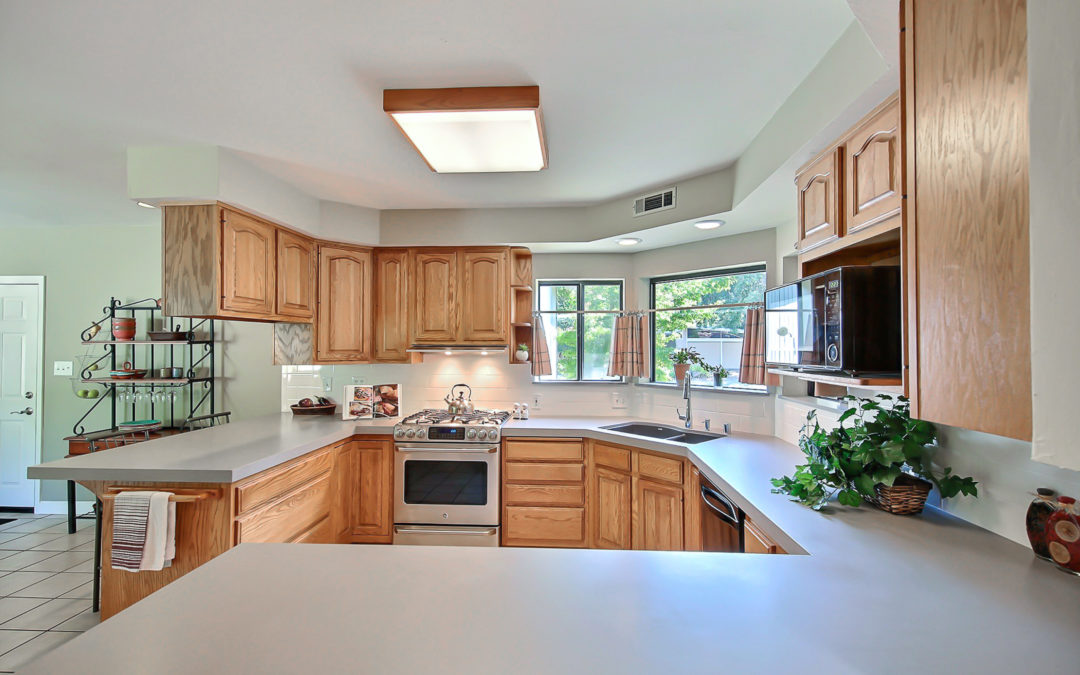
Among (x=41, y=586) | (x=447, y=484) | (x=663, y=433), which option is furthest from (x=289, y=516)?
(x=663, y=433)

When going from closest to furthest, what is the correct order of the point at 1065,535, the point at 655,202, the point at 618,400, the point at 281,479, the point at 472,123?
the point at 1065,535, the point at 472,123, the point at 281,479, the point at 655,202, the point at 618,400

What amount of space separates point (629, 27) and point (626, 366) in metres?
2.50

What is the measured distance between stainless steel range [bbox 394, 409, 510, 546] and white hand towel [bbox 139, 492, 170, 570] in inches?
54.9

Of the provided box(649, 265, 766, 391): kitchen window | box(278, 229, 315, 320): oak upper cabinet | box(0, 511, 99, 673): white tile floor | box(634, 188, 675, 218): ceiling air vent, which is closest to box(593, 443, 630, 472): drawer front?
box(649, 265, 766, 391): kitchen window

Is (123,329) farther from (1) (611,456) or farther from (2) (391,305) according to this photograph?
(1) (611,456)

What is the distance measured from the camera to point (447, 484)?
325 centimetres

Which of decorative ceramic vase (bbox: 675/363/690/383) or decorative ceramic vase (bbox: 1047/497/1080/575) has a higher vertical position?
decorative ceramic vase (bbox: 675/363/690/383)

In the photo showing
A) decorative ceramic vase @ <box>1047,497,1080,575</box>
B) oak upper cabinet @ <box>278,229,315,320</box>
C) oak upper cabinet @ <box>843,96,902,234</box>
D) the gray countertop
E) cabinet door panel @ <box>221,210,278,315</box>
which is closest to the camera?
the gray countertop

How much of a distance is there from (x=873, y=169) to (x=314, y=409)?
3.82 meters

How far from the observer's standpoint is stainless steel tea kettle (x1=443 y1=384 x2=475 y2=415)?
3.59 meters

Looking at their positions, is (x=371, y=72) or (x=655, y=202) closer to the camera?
(x=371, y=72)

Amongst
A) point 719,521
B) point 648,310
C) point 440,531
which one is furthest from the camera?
point 648,310

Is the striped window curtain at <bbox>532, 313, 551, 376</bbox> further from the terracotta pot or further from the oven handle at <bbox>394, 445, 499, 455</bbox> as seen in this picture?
the terracotta pot

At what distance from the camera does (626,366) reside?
3633 millimetres
